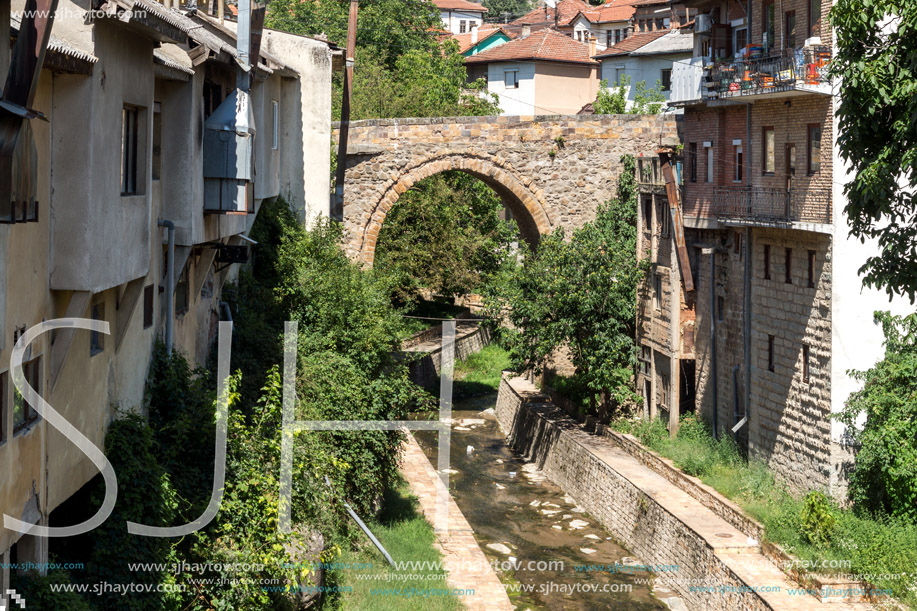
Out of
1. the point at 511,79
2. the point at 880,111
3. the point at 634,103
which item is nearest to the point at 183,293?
the point at 880,111

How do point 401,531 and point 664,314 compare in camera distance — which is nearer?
point 401,531

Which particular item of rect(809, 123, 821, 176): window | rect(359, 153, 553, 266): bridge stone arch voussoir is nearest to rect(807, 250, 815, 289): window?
rect(809, 123, 821, 176): window

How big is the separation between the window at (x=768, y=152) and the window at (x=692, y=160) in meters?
3.06

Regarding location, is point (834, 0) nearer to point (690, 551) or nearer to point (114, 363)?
point (690, 551)

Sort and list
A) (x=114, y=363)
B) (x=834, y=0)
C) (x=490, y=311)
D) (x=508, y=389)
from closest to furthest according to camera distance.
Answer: (x=114, y=363) < (x=834, y=0) < (x=490, y=311) < (x=508, y=389)

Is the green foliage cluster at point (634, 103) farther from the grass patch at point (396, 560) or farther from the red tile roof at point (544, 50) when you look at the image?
the grass patch at point (396, 560)

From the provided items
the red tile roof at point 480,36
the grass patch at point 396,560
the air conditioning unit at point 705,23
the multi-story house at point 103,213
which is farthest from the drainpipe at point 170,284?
the red tile roof at point 480,36

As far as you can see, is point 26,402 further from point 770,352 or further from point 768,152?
point 768,152

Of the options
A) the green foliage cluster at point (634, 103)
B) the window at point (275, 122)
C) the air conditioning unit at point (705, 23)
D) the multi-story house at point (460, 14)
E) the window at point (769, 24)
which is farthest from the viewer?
the multi-story house at point (460, 14)

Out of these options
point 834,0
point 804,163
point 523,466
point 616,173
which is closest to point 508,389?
point 523,466

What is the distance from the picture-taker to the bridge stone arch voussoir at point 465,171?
1120 inches

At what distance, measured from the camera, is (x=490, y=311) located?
26.0m

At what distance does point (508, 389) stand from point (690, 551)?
46.3 feet

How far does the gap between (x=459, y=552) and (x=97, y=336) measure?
31.0 ft
